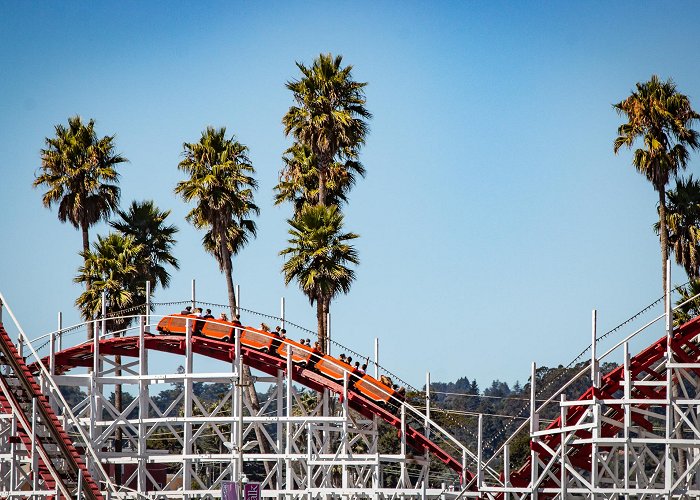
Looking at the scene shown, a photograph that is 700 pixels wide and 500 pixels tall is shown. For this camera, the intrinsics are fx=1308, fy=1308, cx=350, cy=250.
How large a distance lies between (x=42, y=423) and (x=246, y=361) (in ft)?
23.0

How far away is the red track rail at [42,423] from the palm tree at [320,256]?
12.1 metres

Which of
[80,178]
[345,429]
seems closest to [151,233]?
[80,178]

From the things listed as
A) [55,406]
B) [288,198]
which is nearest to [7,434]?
[55,406]

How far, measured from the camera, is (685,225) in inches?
1938

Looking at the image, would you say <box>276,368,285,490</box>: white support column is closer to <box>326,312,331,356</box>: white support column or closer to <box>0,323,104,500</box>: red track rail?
<box>326,312,331,356</box>: white support column

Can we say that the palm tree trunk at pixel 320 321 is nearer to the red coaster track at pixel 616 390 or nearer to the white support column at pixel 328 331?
the white support column at pixel 328 331

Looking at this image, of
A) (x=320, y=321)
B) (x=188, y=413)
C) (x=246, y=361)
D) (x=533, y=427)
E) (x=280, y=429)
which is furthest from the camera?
(x=320, y=321)

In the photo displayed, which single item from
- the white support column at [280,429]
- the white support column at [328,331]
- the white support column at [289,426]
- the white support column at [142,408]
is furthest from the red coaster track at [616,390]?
the white support column at [142,408]

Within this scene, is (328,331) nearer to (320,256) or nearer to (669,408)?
(320,256)

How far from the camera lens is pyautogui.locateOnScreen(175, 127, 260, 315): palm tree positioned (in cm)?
5134

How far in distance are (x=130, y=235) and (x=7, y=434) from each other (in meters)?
13.8

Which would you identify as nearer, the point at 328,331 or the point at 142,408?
the point at 142,408

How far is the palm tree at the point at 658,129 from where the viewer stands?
47312 mm

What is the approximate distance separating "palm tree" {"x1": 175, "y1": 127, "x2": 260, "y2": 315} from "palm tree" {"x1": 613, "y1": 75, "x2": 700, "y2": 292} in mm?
14875
